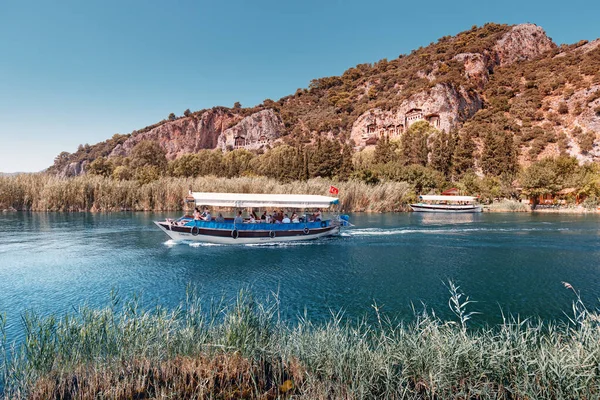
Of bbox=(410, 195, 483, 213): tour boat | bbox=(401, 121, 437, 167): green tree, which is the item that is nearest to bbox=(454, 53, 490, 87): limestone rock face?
bbox=(401, 121, 437, 167): green tree

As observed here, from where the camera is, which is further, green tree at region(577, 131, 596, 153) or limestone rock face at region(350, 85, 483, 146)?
limestone rock face at region(350, 85, 483, 146)

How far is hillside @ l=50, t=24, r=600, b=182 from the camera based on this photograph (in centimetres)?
9175

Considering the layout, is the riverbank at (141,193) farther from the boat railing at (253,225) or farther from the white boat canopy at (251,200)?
the white boat canopy at (251,200)

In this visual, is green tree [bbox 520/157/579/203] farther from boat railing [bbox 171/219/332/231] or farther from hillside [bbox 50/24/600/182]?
boat railing [bbox 171/219/332/231]

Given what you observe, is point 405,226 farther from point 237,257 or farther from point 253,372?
point 253,372

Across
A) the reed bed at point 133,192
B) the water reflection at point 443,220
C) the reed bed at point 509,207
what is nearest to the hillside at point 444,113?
the reed bed at point 509,207

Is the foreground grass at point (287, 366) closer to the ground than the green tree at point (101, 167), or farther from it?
closer to the ground

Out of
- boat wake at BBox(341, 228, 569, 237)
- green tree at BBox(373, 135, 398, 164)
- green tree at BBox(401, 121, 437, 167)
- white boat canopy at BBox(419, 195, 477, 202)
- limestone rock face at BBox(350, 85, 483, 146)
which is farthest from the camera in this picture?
limestone rock face at BBox(350, 85, 483, 146)

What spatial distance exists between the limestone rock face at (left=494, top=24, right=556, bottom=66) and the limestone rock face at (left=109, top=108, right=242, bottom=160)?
11515cm

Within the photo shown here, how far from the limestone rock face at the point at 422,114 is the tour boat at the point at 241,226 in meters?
96.6

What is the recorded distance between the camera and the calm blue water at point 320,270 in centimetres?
1513

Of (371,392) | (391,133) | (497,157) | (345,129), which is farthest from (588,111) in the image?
(371,392)

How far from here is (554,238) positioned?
31.6 m

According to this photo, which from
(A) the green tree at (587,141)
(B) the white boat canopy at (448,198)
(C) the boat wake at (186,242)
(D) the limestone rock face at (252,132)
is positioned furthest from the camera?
(D) the limestone rock face at (252,132)
